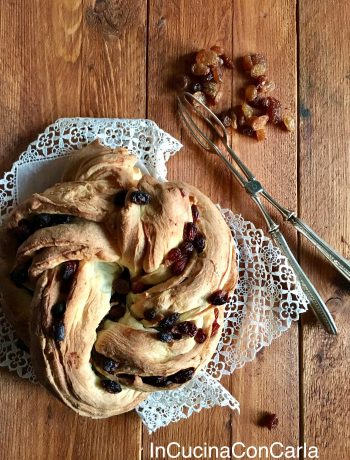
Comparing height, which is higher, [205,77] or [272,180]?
[205,77]

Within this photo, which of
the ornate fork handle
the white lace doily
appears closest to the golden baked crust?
the white lace doily

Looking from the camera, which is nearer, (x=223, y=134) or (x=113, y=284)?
(x=113, y=284)

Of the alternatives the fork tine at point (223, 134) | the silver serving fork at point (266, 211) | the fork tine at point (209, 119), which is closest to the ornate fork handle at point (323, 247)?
the silver serving fork at point (266, 211)

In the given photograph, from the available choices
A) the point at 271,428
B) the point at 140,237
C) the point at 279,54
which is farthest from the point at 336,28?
the point at 271,428

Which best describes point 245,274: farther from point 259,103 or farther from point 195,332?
point 259,103

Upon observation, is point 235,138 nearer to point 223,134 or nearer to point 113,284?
point 223,134

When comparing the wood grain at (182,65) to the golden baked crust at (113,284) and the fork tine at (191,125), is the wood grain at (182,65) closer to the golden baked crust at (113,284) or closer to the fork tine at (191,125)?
the fork tine at (191,125)

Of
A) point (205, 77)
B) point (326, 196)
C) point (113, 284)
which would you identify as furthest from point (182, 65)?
point (113, 284)

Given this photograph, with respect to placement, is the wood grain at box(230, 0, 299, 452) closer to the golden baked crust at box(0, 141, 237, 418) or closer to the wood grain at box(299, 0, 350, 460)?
the wood grain at box(299, 0, 350, 460)
